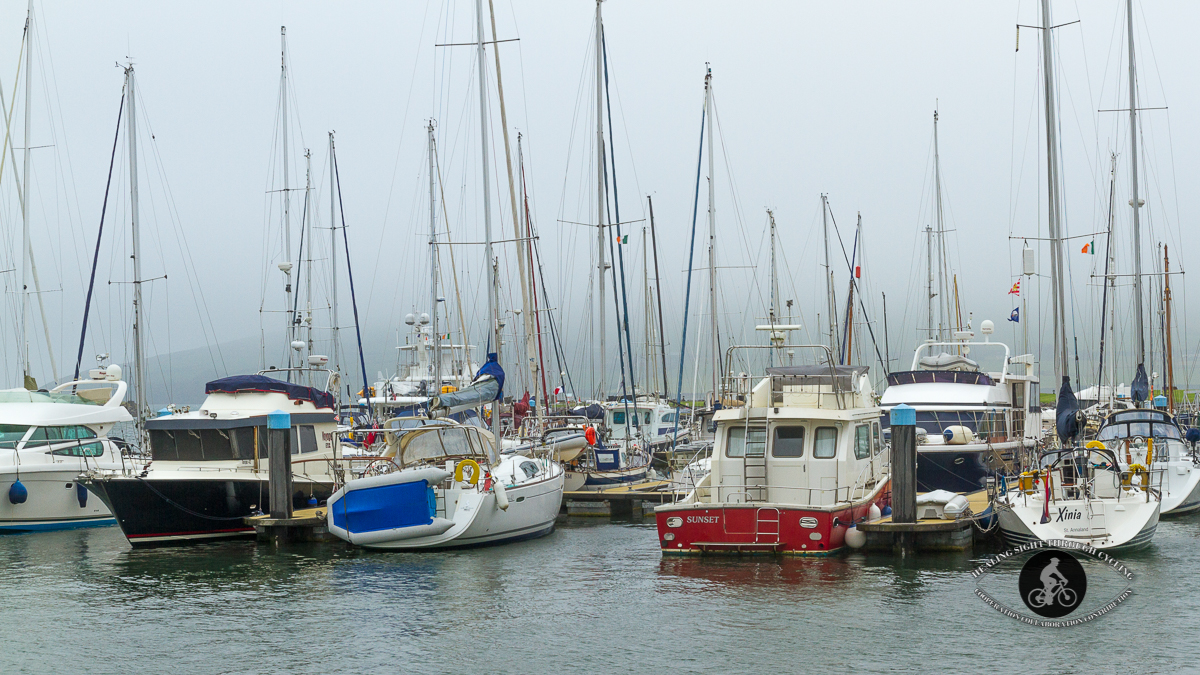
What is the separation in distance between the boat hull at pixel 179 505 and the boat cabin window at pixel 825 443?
1193cm

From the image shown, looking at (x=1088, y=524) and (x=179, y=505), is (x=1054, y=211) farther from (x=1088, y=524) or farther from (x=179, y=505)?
(x=179, y=505)

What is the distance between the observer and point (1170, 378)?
155 feet

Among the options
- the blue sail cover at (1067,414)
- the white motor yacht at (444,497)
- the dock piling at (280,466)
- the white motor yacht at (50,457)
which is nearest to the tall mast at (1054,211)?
the blue sail cover at (1067,414)

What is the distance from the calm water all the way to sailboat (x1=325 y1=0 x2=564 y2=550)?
57 centimetres

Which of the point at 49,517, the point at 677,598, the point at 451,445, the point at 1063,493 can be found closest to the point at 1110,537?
the point at 1063,493

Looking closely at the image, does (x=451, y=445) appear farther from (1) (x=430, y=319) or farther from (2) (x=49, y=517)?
(1) (x=430, y=319)

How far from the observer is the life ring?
74.7 feet

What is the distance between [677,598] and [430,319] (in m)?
32.3

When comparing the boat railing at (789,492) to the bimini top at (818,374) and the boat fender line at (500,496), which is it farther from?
the boat fender line at (500,496)

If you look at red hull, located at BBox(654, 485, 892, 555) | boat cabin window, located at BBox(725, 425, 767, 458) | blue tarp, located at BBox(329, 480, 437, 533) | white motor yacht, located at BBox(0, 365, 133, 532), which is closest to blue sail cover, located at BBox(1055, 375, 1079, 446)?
red hull, located at BBox(654, 485, 892, 555)

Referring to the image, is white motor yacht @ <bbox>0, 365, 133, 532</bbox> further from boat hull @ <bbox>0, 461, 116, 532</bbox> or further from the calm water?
the calm water

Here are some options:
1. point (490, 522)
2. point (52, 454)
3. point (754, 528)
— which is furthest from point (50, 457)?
point (754, 528)

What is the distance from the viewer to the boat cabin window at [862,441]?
2145 centimetres
